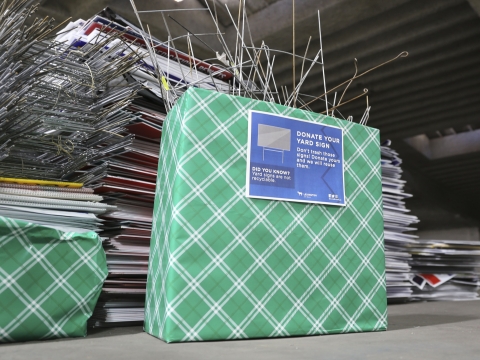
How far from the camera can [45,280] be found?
3.09 feet

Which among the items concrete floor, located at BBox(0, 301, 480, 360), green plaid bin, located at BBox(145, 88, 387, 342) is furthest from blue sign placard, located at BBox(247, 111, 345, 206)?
concrete floor, located at BBox(0, 301, 480, 360)

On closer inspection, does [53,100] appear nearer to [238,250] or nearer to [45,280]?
[45,280]

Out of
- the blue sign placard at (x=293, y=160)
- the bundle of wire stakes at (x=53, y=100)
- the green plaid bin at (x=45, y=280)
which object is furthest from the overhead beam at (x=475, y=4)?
the green plaid bin at (x=45, y=280)

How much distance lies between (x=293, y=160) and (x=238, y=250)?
27 cm

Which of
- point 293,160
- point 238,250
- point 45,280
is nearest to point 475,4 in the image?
point 293,160

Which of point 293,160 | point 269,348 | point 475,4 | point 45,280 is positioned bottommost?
point 269,348

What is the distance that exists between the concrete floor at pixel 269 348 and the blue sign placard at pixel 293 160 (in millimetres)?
327

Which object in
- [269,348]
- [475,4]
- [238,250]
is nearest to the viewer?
[269,348]

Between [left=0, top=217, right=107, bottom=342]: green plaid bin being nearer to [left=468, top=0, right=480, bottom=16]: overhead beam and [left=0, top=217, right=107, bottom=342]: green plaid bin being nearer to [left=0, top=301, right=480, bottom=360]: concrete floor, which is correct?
[left=0, top=301, right=480, bottom=360]: concrete floor

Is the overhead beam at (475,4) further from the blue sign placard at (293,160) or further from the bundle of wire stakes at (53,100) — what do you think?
the bundle of wire stakes at (53,100)

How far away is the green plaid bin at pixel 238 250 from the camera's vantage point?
0.94 m

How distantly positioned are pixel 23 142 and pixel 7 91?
15 cm

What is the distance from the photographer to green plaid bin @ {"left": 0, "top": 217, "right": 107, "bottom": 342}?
897mm

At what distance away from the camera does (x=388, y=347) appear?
88 cm
